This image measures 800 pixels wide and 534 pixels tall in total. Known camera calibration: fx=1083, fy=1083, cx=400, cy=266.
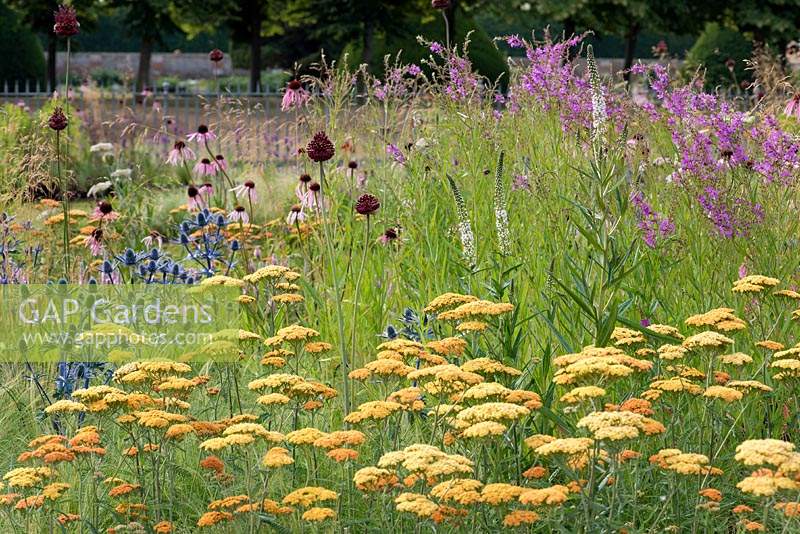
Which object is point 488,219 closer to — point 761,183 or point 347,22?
point 761,183

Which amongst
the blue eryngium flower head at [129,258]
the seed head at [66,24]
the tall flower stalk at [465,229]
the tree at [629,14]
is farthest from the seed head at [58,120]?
the tree at [629,14]

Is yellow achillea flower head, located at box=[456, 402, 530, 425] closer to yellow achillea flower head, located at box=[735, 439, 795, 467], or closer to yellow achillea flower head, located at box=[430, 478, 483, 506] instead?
yellow achillea flower head, located at box=[430, 478, 483, 506]

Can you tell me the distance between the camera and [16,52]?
105 ft

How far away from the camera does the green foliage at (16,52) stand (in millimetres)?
31844

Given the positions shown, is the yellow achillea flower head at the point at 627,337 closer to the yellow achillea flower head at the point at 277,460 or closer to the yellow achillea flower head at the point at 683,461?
the yellow achillea flower head at the point at 683,461

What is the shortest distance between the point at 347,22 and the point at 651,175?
23811mm

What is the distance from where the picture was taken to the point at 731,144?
474 centimetres

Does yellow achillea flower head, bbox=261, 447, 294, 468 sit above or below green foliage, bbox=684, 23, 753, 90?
below

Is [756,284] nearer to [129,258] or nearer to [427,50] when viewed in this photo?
[129,258]

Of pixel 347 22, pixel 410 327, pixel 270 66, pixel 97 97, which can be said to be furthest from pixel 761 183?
pixel 270 66

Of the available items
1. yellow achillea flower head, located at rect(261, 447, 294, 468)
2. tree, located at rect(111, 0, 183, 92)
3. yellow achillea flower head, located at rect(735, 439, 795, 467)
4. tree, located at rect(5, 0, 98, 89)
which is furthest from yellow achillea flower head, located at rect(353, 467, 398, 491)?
tree, located at rect(5, 0, 98, 89)

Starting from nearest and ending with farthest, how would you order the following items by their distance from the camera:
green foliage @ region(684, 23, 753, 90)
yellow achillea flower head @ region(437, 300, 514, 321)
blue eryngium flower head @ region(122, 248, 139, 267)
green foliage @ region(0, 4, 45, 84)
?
1. yellow achillea flower head @ region(437, 300, 514, 321)
2. blue eryngium flower head @ region(122, 248, 139, 267)
3. green foliage @ region(684, 23, 753, 90)
4. green foliage @ region(0, 4, 45, 84)

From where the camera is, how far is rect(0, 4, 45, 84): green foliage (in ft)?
104

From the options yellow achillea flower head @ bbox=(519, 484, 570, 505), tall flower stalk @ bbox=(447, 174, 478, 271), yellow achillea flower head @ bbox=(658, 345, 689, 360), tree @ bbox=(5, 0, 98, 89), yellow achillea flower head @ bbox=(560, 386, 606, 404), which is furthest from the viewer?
tree @ bbox=(5, 0, 98, 89)
